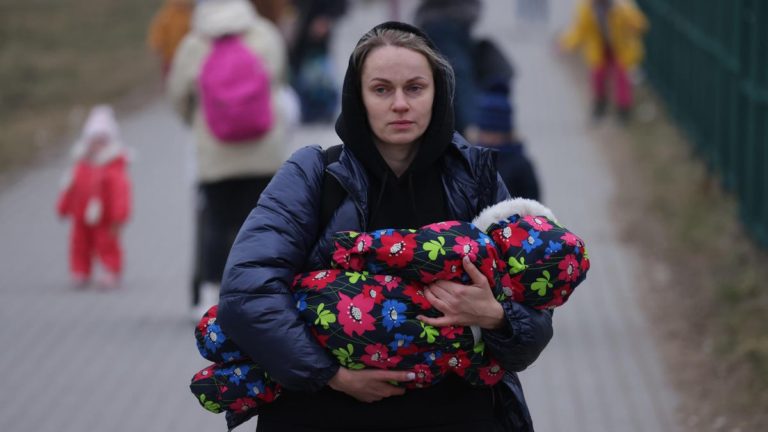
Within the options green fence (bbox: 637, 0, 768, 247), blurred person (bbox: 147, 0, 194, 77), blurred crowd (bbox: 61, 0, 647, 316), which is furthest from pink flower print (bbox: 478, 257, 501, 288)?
blurred person (bbox: 147, 0, 194, 77)

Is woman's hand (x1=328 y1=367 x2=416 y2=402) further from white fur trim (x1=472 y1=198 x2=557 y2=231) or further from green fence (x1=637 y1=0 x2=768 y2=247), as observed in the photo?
green fence (x1=637 y1=0 x2=768 y2=247)

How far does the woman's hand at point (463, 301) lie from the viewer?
11.7 feet

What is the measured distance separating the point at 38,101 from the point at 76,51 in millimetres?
4527

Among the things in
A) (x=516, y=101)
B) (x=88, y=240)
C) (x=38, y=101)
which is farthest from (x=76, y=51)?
(x=88, y=240)

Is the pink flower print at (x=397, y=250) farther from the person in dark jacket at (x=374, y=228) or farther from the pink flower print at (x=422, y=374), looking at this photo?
the pink flower print at (x=422, y=374)

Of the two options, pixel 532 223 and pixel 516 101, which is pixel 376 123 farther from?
pixel 516 101

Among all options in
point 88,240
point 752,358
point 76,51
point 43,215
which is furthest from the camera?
point 76,51

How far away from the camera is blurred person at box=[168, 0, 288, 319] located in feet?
26.4

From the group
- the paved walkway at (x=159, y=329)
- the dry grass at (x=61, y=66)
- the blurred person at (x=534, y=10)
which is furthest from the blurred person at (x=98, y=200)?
the blurred person at (x=534, y=10)

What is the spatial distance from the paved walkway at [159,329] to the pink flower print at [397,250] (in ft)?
11.2

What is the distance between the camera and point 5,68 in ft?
72.1

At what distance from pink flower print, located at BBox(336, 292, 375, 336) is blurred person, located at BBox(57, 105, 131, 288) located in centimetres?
653

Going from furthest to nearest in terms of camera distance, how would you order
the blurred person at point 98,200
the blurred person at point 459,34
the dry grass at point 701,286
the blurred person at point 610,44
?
the blurred person at point 610,44
the blurred person at point 98,200
the blurred person at point 459,34
the dry grass at point 701,286

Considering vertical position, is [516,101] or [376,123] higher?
[376,123]
